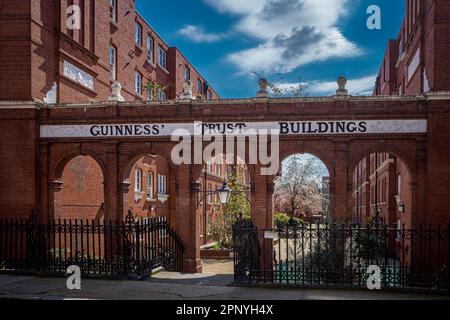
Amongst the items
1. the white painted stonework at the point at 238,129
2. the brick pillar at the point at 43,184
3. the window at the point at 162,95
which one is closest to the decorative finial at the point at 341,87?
the white painted stonework at the point at 238,129

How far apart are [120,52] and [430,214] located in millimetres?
17819

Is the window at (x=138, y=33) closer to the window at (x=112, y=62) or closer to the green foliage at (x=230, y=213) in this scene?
the window at (x=112, y=62)

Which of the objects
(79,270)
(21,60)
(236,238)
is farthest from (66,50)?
(236,238)

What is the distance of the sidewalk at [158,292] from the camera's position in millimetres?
10344

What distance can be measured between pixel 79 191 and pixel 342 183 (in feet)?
35.5

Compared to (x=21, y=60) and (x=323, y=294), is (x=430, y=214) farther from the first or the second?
(x=21, y=60)

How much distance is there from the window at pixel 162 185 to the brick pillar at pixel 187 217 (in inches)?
475

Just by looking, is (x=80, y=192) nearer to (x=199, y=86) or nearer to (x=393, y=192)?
(x=393, y=192)

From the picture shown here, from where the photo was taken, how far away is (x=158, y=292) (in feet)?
35.4

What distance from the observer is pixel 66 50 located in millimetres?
19500

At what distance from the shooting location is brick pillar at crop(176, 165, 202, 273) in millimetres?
17453

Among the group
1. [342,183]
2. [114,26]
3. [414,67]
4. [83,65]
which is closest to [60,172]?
[83,65]

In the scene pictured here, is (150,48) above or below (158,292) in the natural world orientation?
above

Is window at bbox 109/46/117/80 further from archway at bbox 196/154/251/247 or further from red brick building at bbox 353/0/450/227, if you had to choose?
red brick building at bbox 353/0/450/227
